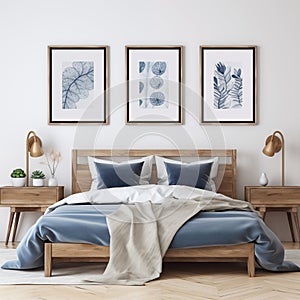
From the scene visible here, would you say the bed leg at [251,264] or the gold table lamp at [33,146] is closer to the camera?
the bed leg at [251,264]

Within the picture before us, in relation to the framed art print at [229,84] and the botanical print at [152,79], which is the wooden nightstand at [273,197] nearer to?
the framed art print at [229,84]

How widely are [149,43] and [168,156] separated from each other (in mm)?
1138

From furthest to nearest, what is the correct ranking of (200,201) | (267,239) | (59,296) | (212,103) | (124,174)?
(212,103)
(124,174)
(200,201)
(267,239)
(59,296)

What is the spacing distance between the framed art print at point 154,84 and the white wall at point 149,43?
0.07 metres

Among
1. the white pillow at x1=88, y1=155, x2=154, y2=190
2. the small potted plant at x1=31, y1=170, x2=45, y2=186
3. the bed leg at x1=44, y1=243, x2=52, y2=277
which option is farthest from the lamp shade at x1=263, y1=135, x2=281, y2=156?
the bed leg at x1=44, y1=243, x2=52, y2=277

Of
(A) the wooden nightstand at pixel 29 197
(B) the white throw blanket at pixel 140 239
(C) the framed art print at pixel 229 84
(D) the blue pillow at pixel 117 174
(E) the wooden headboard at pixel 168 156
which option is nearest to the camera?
(B) the white throw blanket at pixel 140 239

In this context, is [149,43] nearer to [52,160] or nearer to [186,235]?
[52,160]

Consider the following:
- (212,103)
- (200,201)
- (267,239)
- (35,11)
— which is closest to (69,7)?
(35,11)

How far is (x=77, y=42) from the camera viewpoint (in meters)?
6.76

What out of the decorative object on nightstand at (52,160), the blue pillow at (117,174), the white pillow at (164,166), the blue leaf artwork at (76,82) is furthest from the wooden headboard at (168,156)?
the blue leaf artwork at (76,82)

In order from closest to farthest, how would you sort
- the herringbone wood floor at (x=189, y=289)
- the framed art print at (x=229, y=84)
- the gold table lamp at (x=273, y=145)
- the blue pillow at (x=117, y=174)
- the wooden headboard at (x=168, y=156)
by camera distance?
the herringbone wood floor at (x=189, y=289)
the blue pillow at (x=117, y=174)
the gold table lamp at (x=273, y=145)
the wooden headboard at (x=168, y=156)
the framed art print at (x=229, y=84)

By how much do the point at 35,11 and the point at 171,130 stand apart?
1802 millimetres

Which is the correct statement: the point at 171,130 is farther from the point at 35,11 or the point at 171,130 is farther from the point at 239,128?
the point at 35,11

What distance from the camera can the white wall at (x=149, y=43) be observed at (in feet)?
22.1
